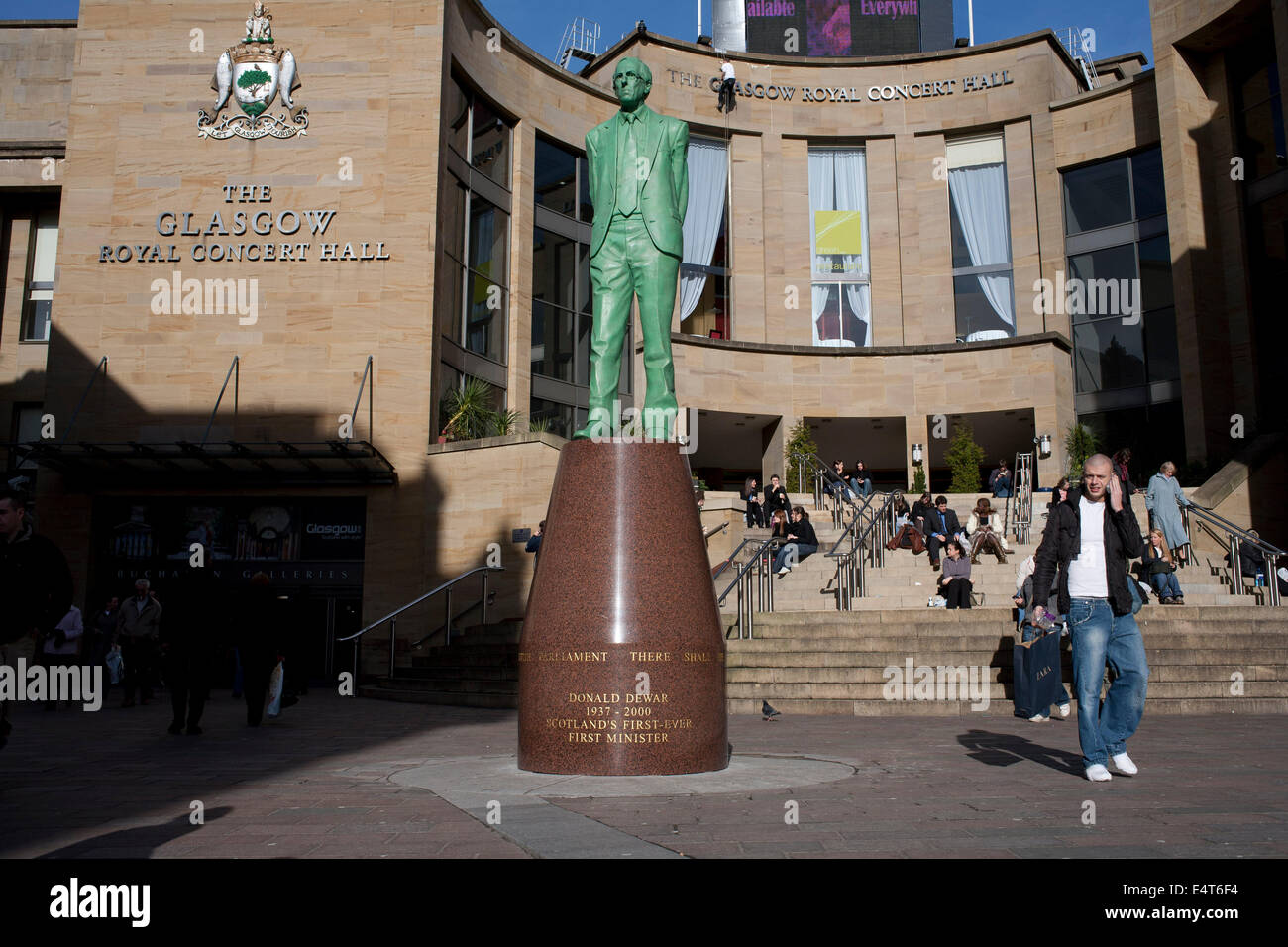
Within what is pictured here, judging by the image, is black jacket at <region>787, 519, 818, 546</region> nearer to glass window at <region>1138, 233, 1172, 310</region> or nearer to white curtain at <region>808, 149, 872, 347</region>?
white curtain at <region>808, 149, 872, 347</region>

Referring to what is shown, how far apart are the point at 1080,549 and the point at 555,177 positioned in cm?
2524

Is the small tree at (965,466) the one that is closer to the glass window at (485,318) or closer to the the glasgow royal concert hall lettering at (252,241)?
the glass window at (485,318)

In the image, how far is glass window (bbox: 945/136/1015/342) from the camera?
1259 inches

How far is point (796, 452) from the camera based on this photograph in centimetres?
2950

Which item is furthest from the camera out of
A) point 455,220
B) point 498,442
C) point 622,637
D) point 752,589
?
point 455,220

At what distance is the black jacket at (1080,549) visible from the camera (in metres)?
6.25

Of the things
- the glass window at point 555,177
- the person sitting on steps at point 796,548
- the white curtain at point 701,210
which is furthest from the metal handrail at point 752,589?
the white curtain at point 701,210

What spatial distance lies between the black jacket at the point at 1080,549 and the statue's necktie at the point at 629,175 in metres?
4.26

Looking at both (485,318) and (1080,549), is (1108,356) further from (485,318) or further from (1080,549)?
(1080,549)

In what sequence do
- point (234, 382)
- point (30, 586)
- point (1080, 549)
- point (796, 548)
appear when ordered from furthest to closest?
point (234, 382), point (796, 548), point (1080, 549), point (30, 586)

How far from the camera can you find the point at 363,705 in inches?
598

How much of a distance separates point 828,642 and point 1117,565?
7845 millimetres

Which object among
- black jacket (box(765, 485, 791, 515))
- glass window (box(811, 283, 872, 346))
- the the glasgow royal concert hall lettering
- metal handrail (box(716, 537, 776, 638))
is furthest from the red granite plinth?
glass window (box(811, 283, 872, 346))

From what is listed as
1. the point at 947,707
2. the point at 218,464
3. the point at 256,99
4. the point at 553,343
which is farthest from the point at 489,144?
the point at 947,707
